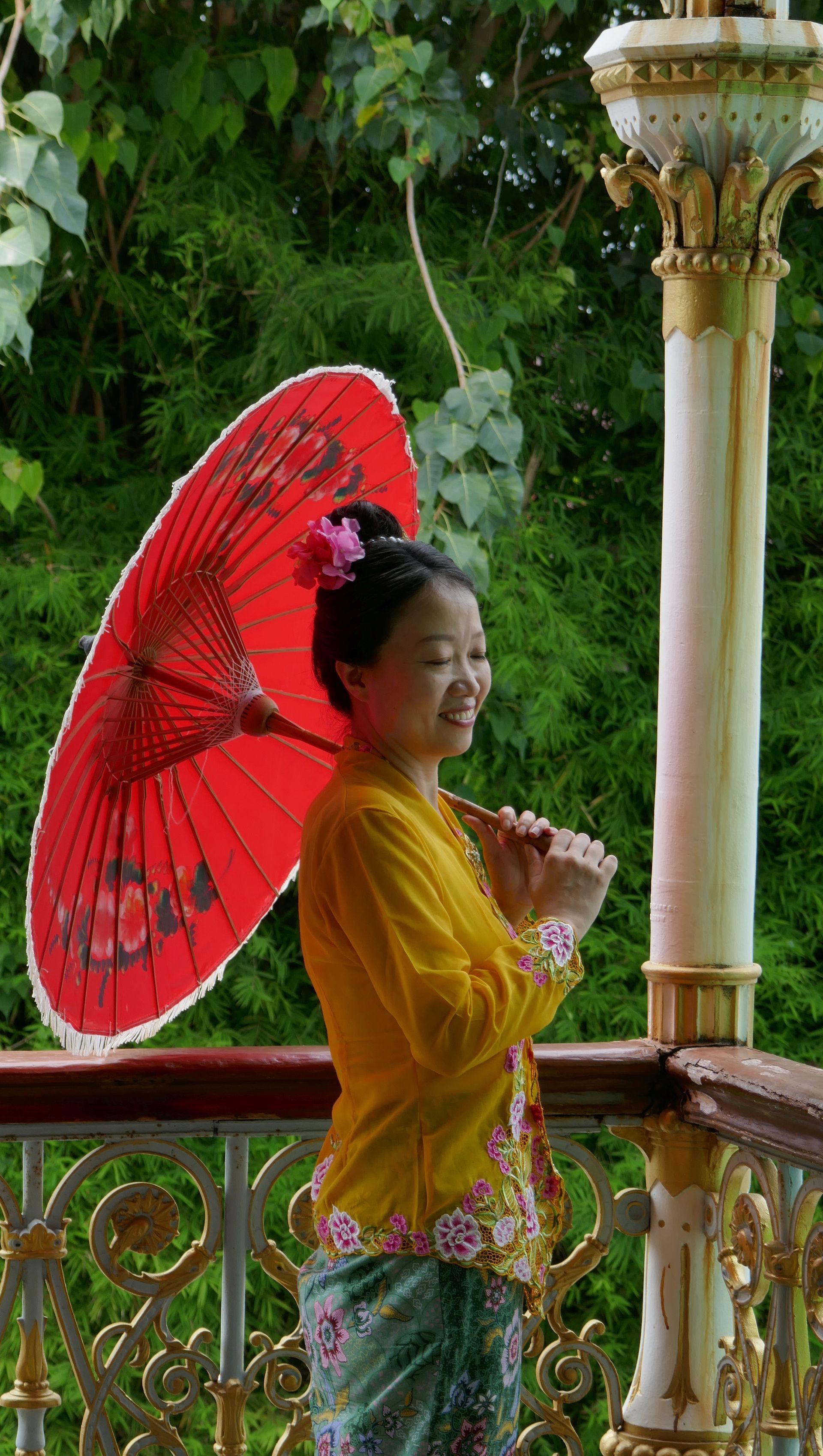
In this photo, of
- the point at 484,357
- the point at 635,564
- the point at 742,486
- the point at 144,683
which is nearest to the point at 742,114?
the point at 742,486

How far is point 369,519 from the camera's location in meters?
1.57

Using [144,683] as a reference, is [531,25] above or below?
above

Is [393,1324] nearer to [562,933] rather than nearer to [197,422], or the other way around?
[562,933]

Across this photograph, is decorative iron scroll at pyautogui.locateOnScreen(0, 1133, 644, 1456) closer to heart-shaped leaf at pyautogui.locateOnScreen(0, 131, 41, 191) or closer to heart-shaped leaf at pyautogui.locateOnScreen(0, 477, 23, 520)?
heart-shaped leaf at pyautogui.locateOnScreen(0, 131, 41, 191)

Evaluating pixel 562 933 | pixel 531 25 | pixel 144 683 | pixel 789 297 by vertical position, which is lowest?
pixel 562 933

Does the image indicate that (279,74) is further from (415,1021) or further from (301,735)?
(415,1021)

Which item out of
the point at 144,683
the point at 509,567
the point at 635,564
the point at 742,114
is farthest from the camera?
the point at 635,564

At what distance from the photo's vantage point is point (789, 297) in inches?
170

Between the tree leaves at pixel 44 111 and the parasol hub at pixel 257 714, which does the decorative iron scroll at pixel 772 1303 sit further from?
the tree leaves at pixel 44 111

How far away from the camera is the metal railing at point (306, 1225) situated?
1786 mm

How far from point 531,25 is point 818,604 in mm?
1719

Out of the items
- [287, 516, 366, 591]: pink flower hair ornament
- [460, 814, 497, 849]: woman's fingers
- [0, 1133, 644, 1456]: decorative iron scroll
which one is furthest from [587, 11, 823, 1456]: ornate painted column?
[287, 516, 366, 591]: pink flower hair ornament

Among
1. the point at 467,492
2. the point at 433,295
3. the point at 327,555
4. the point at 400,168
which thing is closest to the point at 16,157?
the point at 400,168

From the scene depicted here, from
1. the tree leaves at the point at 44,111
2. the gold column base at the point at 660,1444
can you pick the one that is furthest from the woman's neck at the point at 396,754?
the tree leaves at the point at 44,111
